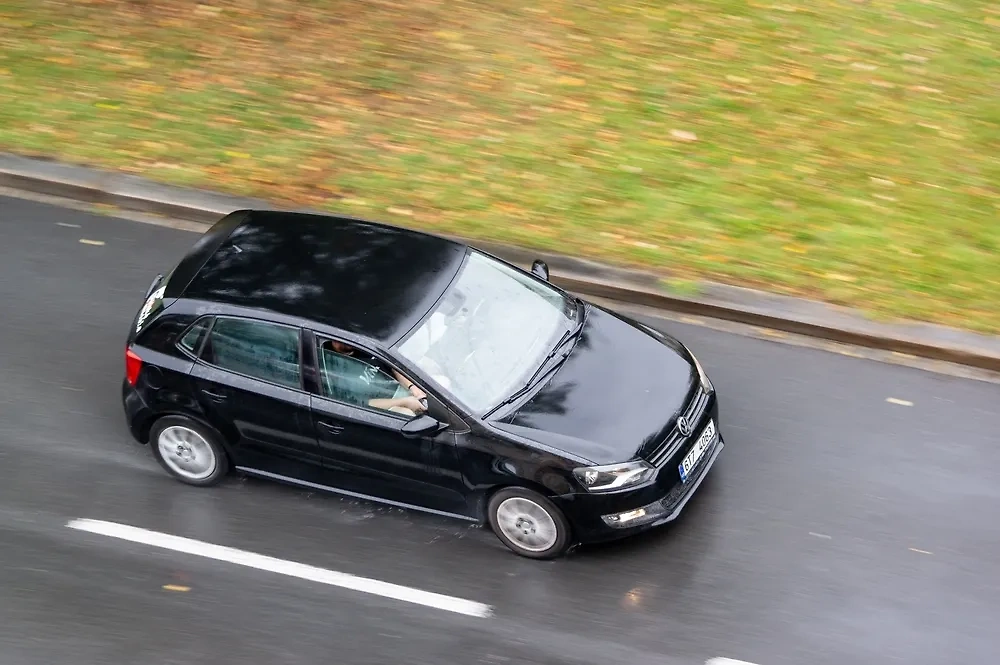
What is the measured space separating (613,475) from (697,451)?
0.77 meters

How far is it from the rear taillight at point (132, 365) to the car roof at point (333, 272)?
0.58m

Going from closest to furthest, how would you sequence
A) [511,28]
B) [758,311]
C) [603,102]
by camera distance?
[758,311], [603,102], [511,28]

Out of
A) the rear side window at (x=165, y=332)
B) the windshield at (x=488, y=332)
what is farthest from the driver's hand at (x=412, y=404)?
the rear side window at (x=165, y=332)

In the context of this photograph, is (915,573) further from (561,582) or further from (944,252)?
(944,252)

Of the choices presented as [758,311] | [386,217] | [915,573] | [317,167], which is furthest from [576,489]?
[317,167]

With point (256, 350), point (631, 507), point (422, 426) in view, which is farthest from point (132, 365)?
point (631, 507)

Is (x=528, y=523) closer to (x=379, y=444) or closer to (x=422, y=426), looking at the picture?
(x=422, y=426)

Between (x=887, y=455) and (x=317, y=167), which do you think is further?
(x=317, y=167)

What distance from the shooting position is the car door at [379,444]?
6.81 m

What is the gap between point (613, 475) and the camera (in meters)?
6.64

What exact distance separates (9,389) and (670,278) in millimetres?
5472

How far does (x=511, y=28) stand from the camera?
12.7 meters

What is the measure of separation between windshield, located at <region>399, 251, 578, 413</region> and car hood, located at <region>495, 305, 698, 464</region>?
0.64ft

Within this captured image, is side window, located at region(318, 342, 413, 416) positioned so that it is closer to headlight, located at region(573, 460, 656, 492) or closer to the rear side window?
the rear side window
